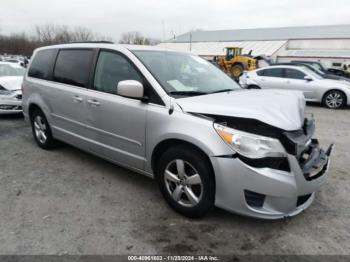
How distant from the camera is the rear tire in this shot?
4.79 metres

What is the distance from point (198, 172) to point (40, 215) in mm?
1734

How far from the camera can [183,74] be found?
3479 mm

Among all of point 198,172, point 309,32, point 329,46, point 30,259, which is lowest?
point 30,259

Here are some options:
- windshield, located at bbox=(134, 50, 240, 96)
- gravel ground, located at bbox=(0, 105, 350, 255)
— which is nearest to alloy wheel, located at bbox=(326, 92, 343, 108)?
gravel ground, located at bbox=(0, 105, 350, 255)

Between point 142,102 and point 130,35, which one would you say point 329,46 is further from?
point 130,35

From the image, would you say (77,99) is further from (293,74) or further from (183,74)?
(293,74)

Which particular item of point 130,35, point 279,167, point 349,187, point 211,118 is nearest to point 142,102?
point 211,118

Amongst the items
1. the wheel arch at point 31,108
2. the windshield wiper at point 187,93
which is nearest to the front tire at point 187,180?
the windshield wiper at point 187,93

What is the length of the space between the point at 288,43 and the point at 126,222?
131ft

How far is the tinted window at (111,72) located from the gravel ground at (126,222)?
4.11 feet

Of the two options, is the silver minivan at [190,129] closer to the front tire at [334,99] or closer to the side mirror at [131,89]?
the side mirror at [131,89]

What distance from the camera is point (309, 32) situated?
3941cm

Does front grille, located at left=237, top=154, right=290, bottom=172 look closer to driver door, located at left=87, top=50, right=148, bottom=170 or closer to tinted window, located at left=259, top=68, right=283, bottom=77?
driver door, located at left=87, top=50, right=148, bottom=170

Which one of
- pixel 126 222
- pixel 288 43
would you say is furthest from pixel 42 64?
pixel 288 43
